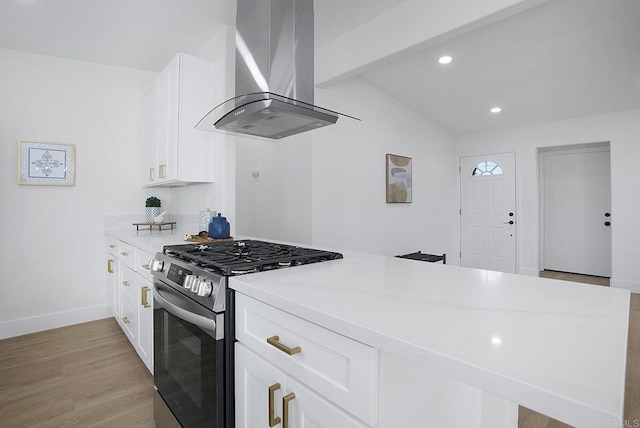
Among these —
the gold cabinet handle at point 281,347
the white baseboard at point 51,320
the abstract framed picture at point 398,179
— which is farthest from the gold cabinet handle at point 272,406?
the abstract framed picture at point 398,179

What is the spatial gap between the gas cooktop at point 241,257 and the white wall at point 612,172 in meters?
4.87

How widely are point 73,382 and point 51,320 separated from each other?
127cm

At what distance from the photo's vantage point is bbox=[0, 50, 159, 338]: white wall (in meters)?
2.90

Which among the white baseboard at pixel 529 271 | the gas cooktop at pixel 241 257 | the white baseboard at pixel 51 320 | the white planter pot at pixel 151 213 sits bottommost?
the white baseboard at pixel 51 320

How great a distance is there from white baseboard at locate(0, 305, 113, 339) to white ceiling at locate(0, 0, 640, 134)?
2.39 metres

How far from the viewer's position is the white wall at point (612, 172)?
172 inches

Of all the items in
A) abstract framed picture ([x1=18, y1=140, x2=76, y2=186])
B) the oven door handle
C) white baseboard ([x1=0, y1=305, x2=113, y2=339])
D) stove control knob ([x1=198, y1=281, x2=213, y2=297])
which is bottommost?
white baseboard ([x1=0, y1=305, x2=113, y2=339])

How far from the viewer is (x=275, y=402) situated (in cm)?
96

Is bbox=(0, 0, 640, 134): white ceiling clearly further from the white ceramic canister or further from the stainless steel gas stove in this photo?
the stainless steel gas stove

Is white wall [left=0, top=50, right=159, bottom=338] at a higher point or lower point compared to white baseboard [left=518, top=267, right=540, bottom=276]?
higher

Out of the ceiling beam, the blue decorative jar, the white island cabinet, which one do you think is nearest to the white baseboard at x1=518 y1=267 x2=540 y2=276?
the ceiling beam

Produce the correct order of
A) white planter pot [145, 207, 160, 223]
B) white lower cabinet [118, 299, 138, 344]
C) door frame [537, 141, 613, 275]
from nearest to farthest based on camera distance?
white lower cabinet [118, 299, 138, 344] → white planter pot [145, 207, 160, 223] → door frame [537, 141, 613, 275]

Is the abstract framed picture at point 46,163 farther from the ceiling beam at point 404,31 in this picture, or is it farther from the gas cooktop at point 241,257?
the ceiling beam at point 404,31

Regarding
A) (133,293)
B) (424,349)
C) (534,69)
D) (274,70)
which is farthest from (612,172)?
(133,293)
